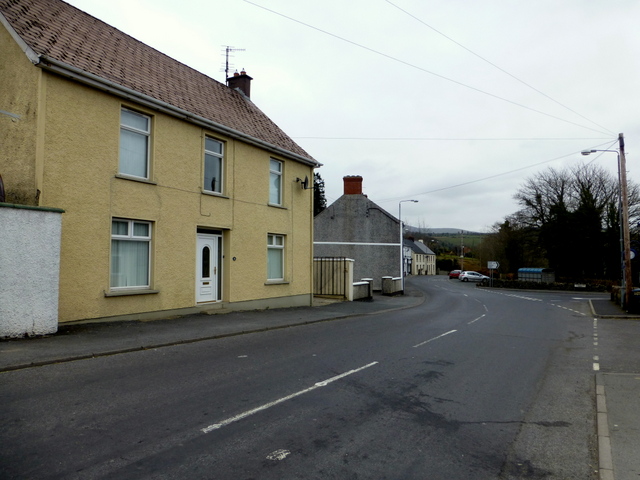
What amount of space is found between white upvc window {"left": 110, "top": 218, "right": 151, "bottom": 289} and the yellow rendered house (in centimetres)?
3

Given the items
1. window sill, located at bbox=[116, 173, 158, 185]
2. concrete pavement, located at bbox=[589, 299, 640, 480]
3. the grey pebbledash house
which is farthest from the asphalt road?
the grey pebbledash house

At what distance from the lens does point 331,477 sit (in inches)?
147

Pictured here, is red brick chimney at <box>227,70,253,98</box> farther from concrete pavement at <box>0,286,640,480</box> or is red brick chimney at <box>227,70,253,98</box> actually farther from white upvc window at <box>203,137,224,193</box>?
concrete pavement at <box>0,286,640,480</box>

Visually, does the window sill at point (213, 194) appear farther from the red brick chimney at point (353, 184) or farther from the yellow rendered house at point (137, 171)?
the red brick chimney at point (353, 184)

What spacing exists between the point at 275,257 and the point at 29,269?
9738 mm

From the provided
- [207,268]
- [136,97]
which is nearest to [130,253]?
[207,268]

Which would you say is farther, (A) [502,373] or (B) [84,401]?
(A) [502,373]

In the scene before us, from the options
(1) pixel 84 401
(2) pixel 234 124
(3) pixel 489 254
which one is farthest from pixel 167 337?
(3) pixel 489 254

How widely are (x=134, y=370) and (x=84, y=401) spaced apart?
5.10 feet

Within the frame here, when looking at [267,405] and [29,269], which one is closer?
[267,405]

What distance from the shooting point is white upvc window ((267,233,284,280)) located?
56.5ft

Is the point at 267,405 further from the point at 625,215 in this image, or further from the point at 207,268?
the point at 625,215

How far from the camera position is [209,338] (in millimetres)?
9922

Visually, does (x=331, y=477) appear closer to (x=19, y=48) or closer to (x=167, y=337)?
(x=167, y=337)
